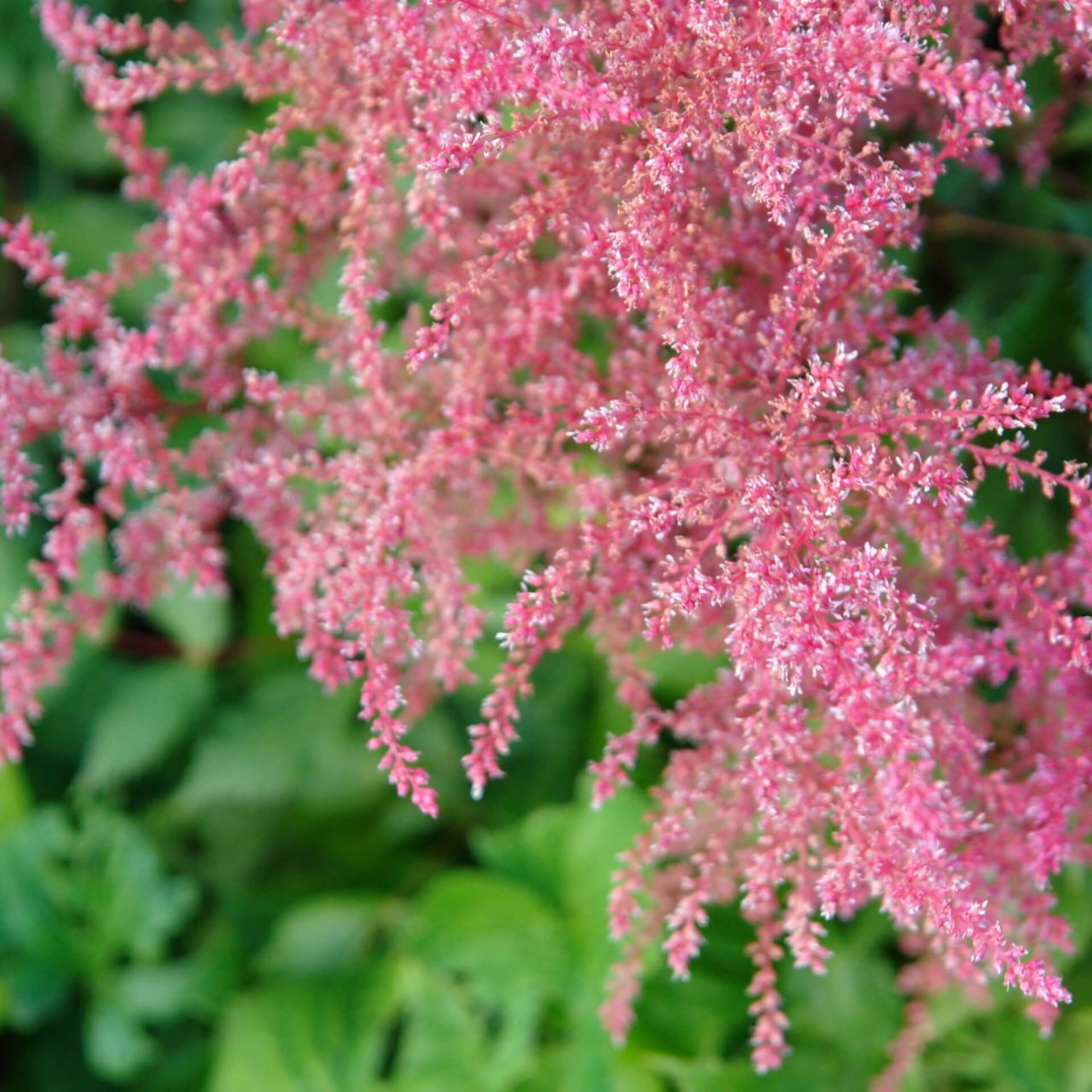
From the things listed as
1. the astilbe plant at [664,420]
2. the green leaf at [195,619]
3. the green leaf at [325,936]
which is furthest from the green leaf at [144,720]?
the astilbe plant at [664,420]

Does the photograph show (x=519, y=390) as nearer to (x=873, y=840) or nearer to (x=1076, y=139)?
(x=873, y=840)

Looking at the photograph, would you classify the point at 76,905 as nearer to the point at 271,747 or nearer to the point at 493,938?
the point at 271,747

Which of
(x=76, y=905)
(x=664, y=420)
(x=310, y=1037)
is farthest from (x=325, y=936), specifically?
(x=664, y=420)

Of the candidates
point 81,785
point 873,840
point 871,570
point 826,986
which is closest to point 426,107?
point 871,570

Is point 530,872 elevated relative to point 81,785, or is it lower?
elevated

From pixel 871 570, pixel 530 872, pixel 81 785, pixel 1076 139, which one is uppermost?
pixel 1076 139

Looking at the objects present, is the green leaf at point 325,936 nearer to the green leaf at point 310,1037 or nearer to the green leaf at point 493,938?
the green leaf at point 310,1037

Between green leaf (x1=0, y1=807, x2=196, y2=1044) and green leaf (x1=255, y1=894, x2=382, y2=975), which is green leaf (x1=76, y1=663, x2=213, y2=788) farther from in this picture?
green leaf (x1=255, y1=894, x2=382, y2=975)
